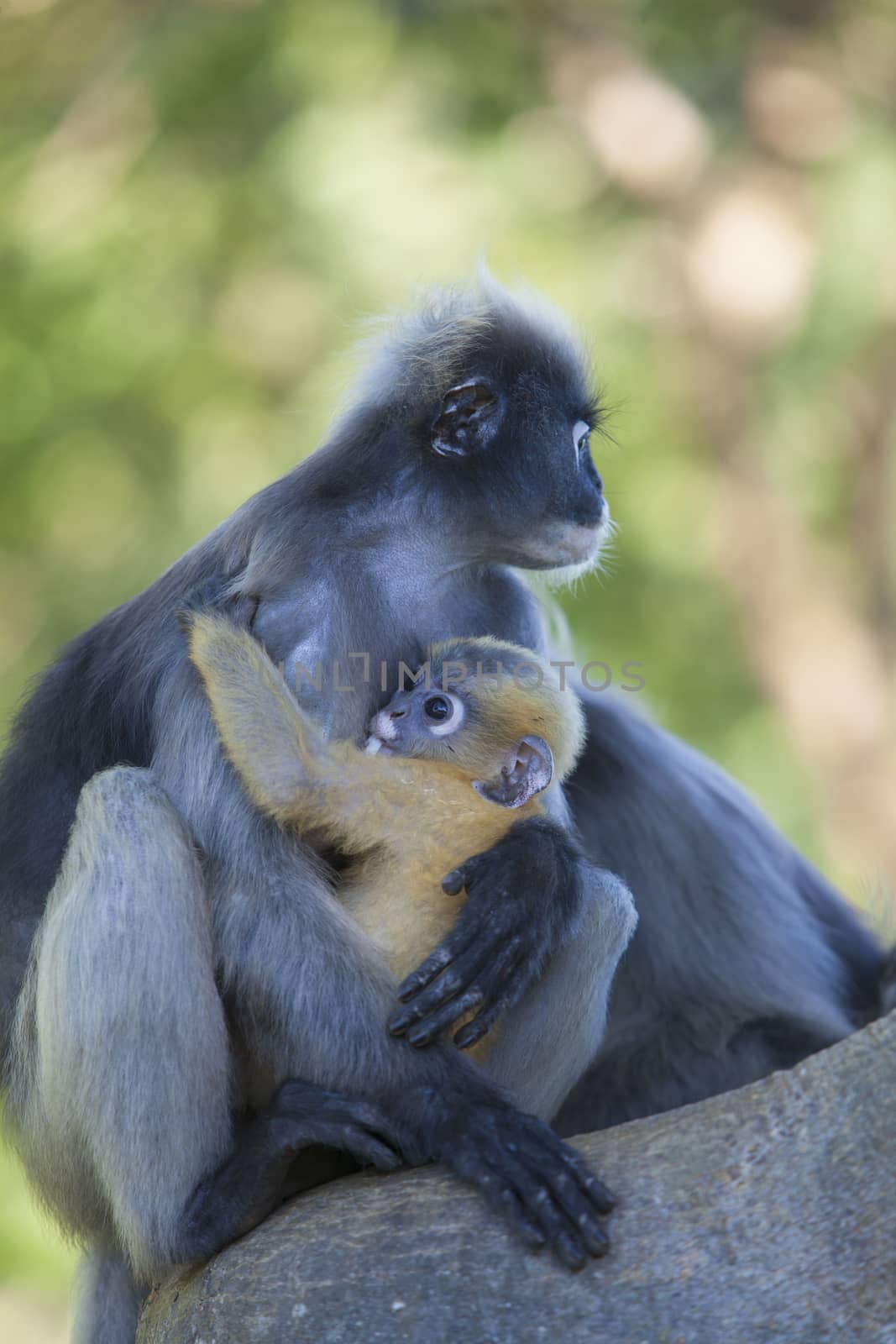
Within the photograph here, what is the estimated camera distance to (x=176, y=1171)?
122 inches

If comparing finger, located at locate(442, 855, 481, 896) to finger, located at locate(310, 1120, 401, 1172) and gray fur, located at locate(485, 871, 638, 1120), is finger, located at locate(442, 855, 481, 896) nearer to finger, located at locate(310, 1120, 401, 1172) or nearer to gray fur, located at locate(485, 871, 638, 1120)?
gray fur, located at locate(485, 871, 638, 1120)

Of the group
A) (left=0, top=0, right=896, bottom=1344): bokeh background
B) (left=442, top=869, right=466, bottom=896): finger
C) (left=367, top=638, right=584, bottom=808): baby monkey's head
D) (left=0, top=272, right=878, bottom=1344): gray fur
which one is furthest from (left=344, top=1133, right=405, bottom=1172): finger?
(left=0, top=0, right=896, bottom=1344): bokeh background

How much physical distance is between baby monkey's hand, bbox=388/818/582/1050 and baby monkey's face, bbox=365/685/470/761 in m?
0.27

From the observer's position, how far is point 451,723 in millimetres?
3443

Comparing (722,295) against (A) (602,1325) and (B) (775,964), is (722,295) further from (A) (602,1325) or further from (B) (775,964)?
(A) (602,1325)

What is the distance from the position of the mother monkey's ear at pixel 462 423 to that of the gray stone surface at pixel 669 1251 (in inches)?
62.4

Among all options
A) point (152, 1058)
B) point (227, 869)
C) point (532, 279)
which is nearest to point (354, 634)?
point (227, 869)

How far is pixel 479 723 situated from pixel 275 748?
491 mm

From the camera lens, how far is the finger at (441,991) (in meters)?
3.09

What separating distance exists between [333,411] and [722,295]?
521 cm

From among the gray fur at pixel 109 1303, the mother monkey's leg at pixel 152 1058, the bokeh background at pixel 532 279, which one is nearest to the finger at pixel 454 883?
the mother monkey's leg at pixel 152 1058

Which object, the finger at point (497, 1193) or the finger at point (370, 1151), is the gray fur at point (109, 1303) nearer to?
the finger at point (370, 1151)

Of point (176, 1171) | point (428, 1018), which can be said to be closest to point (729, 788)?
point (428, 1018)

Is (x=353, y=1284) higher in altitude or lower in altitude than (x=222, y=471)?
higher
